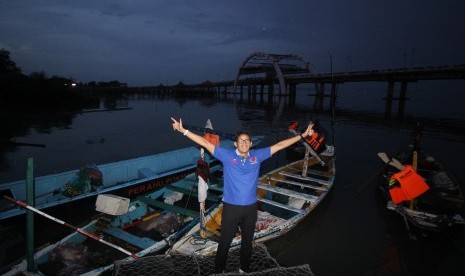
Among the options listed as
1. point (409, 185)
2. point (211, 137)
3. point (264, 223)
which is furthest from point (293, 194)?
point (211, 137)

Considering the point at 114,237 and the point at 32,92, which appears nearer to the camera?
the point at 114,237

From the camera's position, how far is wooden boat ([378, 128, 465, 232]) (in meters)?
7.60

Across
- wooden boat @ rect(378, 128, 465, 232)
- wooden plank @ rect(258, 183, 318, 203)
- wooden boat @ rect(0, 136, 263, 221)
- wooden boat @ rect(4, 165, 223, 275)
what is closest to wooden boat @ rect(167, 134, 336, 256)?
wooden plank @ rect(258, 183, 318, 203)

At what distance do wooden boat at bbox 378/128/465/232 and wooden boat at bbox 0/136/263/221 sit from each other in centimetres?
820

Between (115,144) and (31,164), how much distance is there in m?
20.0

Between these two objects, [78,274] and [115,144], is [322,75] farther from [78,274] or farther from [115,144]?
[78,274]

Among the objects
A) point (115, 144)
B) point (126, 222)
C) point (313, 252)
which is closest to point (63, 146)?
point (115, 144)

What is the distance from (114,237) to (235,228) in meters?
4.43

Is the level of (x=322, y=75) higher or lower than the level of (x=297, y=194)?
higher

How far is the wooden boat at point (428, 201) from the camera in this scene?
24.9 ft

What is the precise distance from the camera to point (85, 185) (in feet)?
31.2

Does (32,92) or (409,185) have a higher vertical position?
(32,92)

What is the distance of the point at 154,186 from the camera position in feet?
36.4

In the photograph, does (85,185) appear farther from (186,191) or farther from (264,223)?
(264,223)
